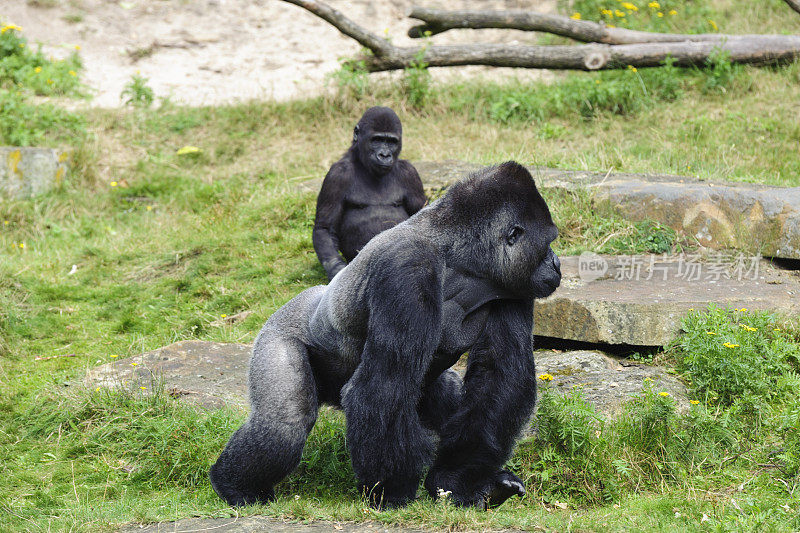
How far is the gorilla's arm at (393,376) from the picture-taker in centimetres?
309

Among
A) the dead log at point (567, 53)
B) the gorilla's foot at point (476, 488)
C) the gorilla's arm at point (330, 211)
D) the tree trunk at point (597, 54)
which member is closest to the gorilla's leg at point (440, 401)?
the gorilla's foot at point (476, 488)

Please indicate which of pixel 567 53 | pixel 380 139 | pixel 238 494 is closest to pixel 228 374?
pixel 238 494

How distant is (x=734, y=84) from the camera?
30.5ft

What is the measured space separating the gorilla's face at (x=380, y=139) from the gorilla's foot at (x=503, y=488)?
3.34 metres

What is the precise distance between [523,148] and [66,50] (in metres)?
7.18

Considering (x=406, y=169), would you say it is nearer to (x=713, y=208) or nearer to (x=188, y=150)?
(x=713, y=208)

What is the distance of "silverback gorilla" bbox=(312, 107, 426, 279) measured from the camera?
634 centimetres

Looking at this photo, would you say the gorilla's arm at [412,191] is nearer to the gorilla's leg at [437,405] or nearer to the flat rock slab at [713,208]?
the flat rock slab at [713,208]

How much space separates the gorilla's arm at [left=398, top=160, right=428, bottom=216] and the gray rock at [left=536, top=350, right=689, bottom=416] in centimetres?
204

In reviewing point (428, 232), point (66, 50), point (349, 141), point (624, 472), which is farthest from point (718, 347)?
point (66, 50)

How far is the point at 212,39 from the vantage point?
12.7m

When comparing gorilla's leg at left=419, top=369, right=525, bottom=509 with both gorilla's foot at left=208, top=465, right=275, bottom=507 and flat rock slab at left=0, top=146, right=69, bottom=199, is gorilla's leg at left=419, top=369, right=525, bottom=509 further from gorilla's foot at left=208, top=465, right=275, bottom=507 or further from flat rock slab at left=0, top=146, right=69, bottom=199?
flat rock slab at left=0, top=146, right=69, bottom=199

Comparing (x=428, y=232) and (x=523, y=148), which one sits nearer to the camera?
(x=428, y=232)

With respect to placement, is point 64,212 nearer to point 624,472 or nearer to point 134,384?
point 134,384
